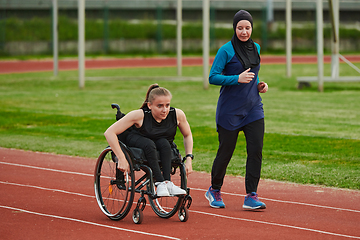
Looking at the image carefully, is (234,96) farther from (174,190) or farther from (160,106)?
(174,190)

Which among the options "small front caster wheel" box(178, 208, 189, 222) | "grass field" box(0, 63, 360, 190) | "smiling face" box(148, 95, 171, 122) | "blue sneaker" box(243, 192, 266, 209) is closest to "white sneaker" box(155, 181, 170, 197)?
"small front caster wheel" box(178, 208, 189, 222)

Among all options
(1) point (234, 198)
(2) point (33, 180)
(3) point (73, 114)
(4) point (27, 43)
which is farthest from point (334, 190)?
(4) point (27, 43)

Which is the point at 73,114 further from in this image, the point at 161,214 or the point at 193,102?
the point at 161,214

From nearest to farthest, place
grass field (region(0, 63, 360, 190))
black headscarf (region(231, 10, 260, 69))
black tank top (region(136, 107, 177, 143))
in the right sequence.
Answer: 1. black tank top (region(136, 107, 177, 143))
2. black headscarf (region(231, 10, 260, 69))
3. grass field (region(0, 63, 360, 190))

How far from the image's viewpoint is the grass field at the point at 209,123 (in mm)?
9438

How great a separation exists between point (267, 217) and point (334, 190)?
1774mm

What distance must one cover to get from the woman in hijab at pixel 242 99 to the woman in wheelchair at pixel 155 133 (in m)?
0.60

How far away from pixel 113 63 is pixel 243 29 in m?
32.1

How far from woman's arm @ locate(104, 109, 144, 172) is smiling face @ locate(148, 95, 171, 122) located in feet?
0.47

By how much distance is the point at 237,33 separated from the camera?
258 inches

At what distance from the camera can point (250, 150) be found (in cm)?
659

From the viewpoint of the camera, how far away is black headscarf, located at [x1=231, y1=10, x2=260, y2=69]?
6.56m

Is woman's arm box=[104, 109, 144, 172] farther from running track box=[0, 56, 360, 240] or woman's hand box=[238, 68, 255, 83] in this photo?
woman's hand box=[238, 68, 255, 83]

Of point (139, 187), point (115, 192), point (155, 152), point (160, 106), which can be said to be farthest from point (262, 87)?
point (115, 192)
